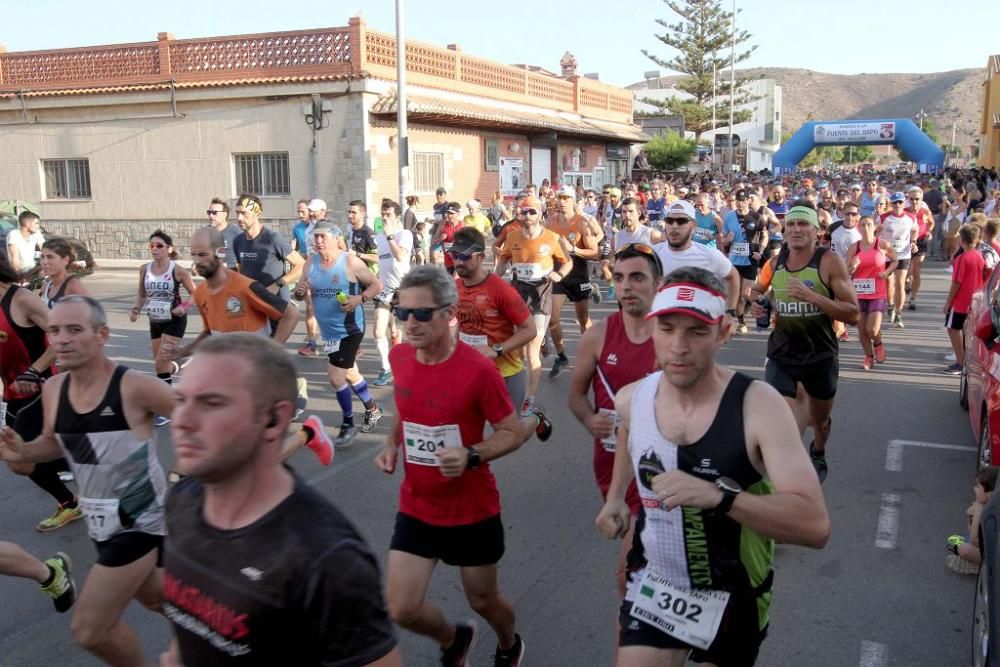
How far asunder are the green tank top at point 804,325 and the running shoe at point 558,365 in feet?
14.0

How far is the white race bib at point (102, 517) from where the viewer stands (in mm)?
3557

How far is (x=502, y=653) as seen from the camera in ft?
12.7

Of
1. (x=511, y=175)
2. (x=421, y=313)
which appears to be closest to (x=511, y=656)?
(x=421, y=313)

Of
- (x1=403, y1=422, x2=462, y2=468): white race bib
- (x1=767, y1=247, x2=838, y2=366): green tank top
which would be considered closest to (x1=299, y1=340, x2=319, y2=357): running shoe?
(x1=767, y1=247, x2=838, y2=366): green tank top

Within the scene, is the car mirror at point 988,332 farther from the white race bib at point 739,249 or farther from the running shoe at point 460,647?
the white race bib at point 739,249

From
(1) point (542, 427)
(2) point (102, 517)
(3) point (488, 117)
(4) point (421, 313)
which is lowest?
(2) point (102, 517)

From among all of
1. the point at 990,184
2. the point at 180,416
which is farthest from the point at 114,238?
the point at 990,184

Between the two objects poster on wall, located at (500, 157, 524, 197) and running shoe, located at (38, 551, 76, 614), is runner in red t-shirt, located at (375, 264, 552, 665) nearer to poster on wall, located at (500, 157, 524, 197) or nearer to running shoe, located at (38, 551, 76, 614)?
running shoe, located at (38, 551, 76, 614)

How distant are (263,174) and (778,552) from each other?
64.2 ft

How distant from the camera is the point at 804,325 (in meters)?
5.86

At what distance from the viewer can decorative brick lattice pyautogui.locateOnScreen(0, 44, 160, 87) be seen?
23.3 m

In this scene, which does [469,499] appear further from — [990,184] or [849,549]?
[990,184]

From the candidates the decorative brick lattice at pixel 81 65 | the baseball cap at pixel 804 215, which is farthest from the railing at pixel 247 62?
the baseball cap at pixel 804 215

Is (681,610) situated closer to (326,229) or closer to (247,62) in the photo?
(326,229)
